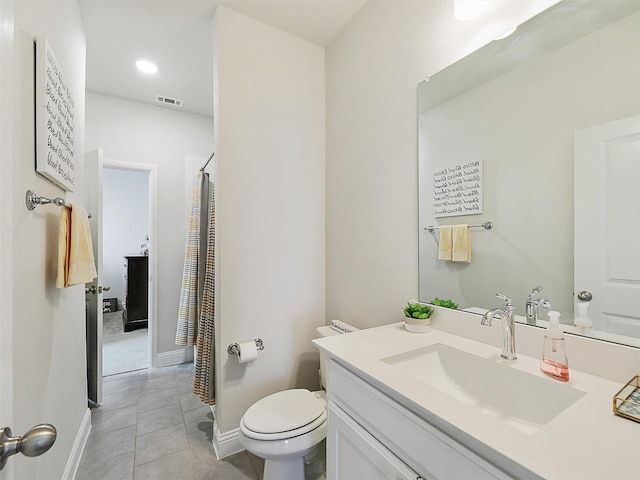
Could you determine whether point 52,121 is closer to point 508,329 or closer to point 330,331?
point 330,331

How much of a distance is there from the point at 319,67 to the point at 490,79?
1.35 m

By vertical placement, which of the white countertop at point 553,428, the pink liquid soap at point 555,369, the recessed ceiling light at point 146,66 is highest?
the recessed ceiling light at point 146,66

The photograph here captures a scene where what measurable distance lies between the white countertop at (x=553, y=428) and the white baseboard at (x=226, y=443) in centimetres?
122

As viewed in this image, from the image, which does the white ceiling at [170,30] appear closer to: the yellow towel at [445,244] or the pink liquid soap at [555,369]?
the yellow towel at [445,244]

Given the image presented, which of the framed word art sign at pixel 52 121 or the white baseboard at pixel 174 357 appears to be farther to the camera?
the white baseboard at pixel 174 357

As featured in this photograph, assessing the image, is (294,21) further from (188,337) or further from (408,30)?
(188,337)

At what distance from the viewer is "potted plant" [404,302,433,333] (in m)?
1.27

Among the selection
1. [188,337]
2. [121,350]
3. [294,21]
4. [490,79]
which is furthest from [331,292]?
[121,350]

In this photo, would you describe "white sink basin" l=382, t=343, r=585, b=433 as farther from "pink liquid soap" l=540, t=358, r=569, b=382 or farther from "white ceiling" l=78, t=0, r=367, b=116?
"white ceiling" l=78, t=0, r=367, b=116

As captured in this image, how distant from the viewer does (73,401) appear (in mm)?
1576

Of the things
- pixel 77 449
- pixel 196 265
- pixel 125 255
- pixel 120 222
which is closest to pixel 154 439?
pixel 77 449

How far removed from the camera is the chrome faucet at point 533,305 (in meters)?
0.99

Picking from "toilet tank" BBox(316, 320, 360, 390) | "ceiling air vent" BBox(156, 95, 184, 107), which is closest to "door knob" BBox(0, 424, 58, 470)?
"toilet tank" BBox(316, 320, 360, 390)

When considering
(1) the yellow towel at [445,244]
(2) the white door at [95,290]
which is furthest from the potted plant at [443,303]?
(2) the white door at [95,290]
